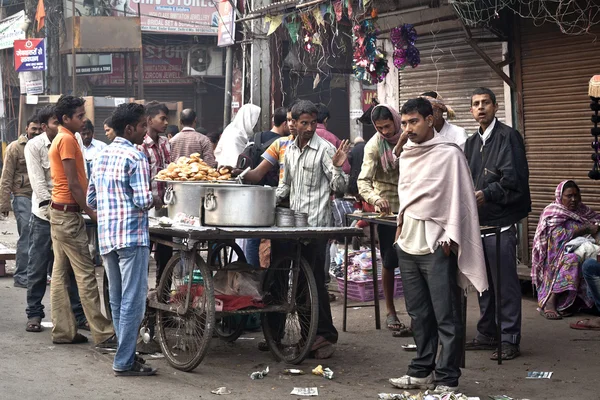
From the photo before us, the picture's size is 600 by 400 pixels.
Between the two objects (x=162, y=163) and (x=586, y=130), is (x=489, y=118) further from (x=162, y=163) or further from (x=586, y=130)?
(x=162, y=163)

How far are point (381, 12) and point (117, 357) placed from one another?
5.38m

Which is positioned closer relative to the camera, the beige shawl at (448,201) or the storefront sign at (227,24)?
the beige shawl at (448,201)

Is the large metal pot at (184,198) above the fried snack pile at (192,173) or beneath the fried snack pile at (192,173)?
beneath

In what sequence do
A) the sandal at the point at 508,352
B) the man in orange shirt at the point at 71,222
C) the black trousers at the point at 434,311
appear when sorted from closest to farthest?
1. the black trousers at the point at 434,311
2. the sandal at the point at 508,352
3. the man in orange shirt at the point at 71,222

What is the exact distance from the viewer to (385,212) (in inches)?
262

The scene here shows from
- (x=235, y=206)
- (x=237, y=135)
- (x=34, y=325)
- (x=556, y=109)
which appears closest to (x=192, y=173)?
(x=235, y=206)

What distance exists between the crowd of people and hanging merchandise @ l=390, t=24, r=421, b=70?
64.2 inches

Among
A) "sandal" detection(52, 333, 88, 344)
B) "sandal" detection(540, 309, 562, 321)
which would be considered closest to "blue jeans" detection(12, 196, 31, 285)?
"sandal" detection(52, 333, 88, 344)

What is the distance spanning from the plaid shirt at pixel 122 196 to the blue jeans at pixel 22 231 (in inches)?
179

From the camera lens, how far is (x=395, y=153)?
7004mm

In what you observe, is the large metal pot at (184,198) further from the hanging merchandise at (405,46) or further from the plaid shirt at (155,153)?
the hanging merchandise at (405,46)

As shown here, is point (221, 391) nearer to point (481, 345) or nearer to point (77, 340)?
point (77, 340)

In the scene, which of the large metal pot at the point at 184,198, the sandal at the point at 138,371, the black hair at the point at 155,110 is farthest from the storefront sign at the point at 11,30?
the sandal at the point at 138,371

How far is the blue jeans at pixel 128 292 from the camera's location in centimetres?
613
